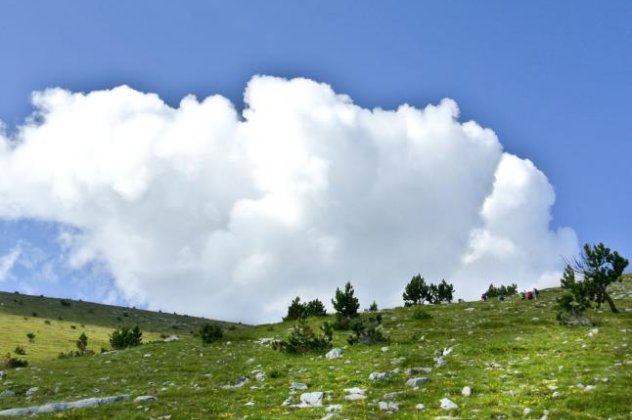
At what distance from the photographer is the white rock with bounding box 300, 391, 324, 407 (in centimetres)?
1615

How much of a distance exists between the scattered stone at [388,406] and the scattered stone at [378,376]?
12.7 ft

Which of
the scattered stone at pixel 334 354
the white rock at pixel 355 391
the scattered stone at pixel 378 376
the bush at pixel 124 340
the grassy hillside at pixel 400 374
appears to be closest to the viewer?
the grassy hillside at pixel 400 374

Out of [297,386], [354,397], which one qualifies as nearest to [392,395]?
[354,397]

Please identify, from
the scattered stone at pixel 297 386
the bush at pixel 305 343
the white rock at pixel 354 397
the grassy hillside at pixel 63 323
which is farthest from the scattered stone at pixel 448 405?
the grassy hillside at pixel 63 323

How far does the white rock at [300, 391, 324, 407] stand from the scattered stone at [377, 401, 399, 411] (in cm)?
195

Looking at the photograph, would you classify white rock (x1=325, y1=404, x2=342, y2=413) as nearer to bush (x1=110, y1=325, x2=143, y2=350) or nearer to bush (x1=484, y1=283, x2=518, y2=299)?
bush (x1=110, y1=325, x2=143, y2=350)

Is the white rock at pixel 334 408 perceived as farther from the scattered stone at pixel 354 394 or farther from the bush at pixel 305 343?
the bush at pixel 305 343

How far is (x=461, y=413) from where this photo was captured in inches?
529

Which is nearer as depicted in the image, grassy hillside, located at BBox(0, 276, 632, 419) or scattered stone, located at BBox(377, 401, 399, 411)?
grassy hillside, located at BBox(0, 276, 632, 419)

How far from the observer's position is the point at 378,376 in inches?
761

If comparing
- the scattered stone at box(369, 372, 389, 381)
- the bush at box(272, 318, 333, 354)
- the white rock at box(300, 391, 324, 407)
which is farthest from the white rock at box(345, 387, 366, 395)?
the bush at box(272, 318, 333, 354)

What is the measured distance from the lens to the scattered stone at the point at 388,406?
14.6 meters

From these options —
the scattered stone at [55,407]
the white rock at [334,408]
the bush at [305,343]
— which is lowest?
the scattered stone at [55,407]

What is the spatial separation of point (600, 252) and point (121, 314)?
6021cm
